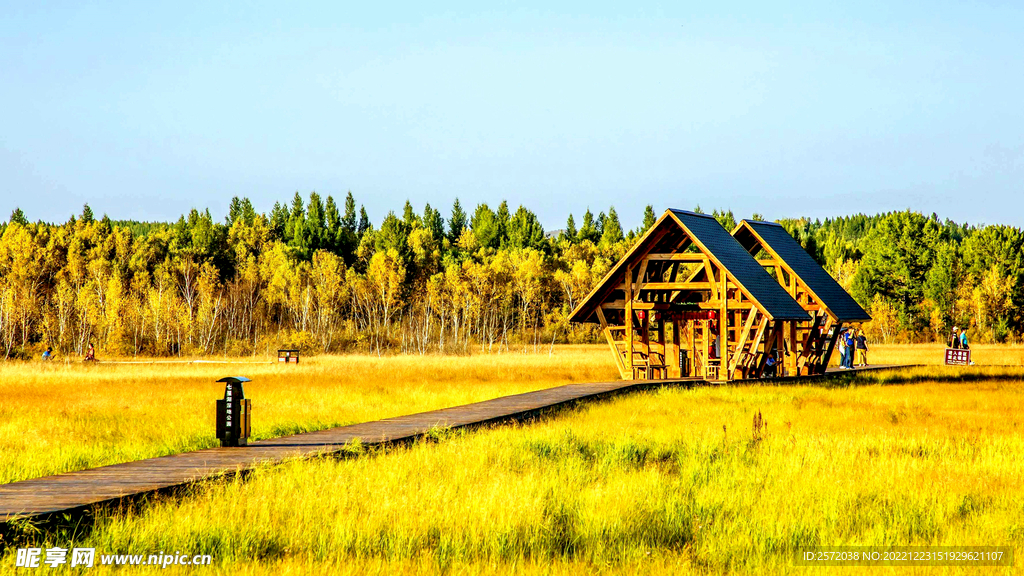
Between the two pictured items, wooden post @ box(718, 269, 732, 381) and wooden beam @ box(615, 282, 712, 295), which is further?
wooden post @ box(718, 269, 732, 381)

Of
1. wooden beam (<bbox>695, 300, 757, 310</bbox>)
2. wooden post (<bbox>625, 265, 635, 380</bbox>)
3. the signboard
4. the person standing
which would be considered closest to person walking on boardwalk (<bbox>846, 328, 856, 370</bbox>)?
the person standing

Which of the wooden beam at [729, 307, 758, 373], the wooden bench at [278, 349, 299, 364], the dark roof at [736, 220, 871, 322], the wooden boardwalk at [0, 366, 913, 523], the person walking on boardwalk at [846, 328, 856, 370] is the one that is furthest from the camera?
the wooden bench at [278, 349, 299, 364]

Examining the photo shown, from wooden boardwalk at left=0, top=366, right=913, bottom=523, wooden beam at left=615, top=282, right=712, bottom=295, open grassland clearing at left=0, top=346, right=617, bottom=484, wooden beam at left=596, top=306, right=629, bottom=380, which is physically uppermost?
wooden beam at left=615, top=282, right=712, bottom=295

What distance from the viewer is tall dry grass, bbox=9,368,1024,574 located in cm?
823

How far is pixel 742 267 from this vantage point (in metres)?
28.4

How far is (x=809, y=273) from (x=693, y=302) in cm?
532

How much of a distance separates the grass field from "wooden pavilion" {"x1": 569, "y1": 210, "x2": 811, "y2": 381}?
797cm

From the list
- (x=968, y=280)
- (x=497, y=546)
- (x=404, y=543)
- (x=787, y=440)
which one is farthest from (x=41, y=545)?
(x=968, y=280)

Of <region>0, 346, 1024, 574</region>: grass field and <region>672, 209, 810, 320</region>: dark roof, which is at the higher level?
<region>672, 209, 810, 320</region>: dark roof

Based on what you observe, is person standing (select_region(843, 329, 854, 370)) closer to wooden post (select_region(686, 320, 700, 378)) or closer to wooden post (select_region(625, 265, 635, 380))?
wooden post (select_region(686, 320, 700, 378))

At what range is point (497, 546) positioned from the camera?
8.53 m

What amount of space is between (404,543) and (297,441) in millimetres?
6241

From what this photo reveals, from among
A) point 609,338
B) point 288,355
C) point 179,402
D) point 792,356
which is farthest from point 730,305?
point 288,355

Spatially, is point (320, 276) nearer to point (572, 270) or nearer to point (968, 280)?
point (572, 270)
